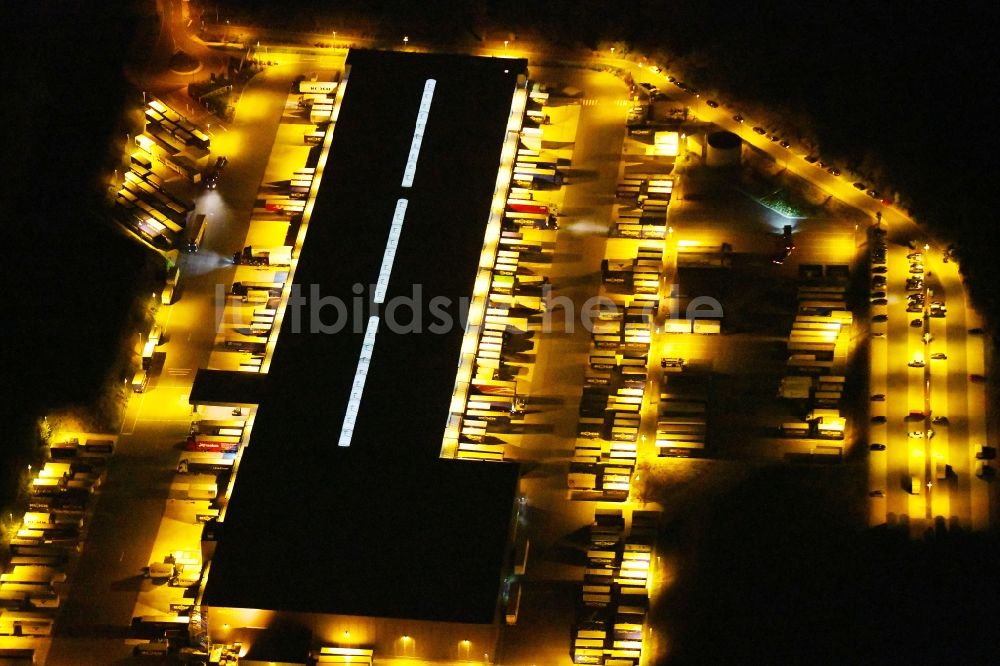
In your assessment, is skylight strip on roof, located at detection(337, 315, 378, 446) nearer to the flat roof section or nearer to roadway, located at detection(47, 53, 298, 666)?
the flat roof section

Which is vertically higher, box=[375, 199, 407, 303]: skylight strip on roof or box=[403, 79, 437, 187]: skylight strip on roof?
box=[403, 79, 437, 187]: skylight strip on roof

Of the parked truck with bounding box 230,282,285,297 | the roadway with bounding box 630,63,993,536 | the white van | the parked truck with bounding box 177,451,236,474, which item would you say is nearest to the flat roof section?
the parked truck with bounding box 177,451,236,474

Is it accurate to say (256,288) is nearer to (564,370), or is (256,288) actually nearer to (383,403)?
(383,403)

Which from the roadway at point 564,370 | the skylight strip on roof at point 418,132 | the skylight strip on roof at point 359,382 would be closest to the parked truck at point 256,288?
the skylight strip on roof at point 359,382

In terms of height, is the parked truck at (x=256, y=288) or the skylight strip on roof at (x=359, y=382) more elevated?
the parked truck at (x=256, y=288)

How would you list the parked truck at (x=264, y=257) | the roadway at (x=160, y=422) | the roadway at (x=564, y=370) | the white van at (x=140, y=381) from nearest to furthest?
the roadway at (x=564, y=370)
the roadway at (x=160, y=422)
the white van at (x=140, y=381)
the parked truck at (x=264, y=257)

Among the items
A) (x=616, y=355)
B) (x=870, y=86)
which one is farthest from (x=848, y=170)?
(x=616, y=355)

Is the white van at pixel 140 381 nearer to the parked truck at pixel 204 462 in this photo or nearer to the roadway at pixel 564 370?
the parked truck at pixel 204 462
